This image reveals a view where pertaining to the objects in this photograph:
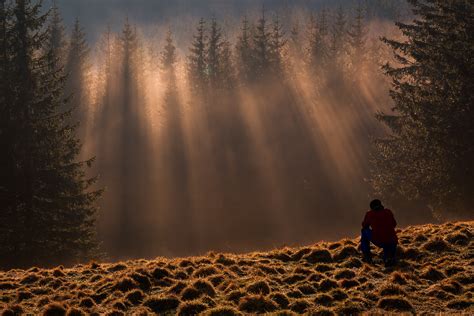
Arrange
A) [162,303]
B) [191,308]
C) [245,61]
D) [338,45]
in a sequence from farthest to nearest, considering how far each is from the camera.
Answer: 1. [338,45]
2. [245,61]
3. [162,303]
4. [191,308]

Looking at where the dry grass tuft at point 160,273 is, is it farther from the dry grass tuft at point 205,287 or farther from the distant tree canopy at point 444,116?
the distant tree canopy at point 444,116

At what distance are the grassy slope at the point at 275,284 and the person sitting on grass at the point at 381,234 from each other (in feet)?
1.19

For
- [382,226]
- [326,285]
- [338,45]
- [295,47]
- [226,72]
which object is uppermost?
[295,47]

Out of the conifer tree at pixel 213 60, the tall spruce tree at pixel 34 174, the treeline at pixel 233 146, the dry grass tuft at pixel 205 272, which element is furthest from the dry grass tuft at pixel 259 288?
the conifer tree at pixel 213 60

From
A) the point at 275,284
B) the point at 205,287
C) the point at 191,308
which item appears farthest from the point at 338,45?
the point at 191,308

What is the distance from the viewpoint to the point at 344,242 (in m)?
14.4

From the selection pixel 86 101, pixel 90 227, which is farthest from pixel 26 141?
pixel 86 101

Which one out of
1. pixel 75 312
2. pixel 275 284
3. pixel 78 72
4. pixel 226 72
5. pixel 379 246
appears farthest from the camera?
pixel 226 72

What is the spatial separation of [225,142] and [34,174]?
3709cm

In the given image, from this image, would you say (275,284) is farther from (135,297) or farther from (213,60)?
(213,60)

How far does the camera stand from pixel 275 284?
11.0 metres

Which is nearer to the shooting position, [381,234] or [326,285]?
[326,285]

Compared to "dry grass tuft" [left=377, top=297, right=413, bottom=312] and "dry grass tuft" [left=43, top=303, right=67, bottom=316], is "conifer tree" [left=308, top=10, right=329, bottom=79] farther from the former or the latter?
"dry grass tuft" [left=43, top=303, right=67, bottom=316]

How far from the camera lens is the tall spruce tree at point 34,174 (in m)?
23.5
